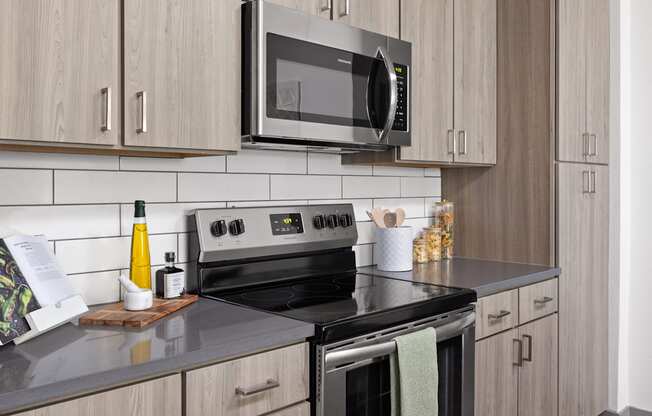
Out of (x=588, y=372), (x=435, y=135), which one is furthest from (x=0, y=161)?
(x=588, y=372)

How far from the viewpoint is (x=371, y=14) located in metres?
2.03

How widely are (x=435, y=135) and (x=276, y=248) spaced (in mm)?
832

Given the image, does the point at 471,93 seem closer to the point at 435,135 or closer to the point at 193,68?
the point at 435,135

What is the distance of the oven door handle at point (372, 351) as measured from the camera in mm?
1416

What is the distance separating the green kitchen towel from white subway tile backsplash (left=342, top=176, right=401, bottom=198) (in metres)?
0.87

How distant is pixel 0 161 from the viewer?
1.48 m

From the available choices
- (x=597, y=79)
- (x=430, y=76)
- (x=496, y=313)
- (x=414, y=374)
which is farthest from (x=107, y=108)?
(x=597, y=79)

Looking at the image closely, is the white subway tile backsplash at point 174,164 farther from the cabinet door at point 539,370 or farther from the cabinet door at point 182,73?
the cabinet door at point 539,370

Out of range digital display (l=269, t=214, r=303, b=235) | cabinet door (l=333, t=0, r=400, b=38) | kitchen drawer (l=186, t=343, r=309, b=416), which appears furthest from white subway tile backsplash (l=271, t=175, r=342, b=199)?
kitchen drawer (l=186, t=343, r=309, b=416)

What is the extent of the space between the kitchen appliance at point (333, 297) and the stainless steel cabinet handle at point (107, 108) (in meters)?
0.51

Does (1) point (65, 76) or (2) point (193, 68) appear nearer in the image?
(1) point (65, 76)

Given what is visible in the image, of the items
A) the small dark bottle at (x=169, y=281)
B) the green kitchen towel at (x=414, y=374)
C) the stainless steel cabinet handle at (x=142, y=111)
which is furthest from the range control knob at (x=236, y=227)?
the green kitchen towel at (x=414, y=374)

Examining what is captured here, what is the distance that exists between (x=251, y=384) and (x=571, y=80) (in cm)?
209

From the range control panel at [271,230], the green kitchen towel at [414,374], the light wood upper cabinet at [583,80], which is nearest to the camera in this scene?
the green kitchen towel at [414,374]
